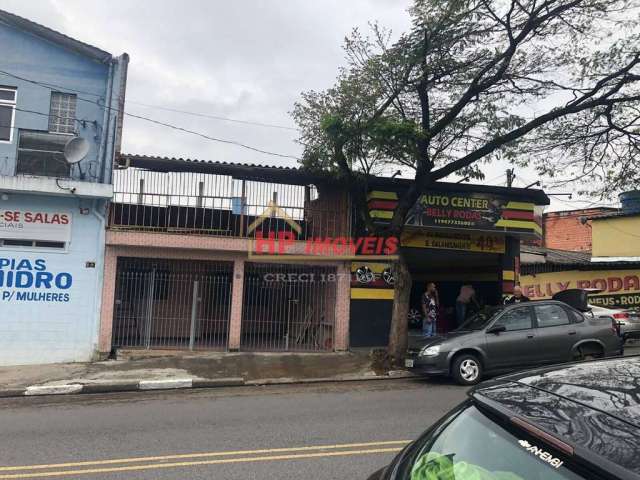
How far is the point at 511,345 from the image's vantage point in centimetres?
940

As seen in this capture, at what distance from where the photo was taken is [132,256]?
12.6 m

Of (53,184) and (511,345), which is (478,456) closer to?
(511,345)

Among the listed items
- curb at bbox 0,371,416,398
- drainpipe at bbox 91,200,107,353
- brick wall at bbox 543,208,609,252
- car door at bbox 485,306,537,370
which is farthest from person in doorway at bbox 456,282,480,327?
brick wall at bbox 543,208,609,252

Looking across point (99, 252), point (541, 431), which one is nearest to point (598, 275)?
point (99, 252)

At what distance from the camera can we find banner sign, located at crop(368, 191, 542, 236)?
1366 cm

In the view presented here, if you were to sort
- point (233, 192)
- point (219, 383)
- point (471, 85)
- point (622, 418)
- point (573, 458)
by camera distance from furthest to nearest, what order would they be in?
point (233, 192)
point (471, 85)
point (219, 383)
point (622, 418)
point (573, 458)

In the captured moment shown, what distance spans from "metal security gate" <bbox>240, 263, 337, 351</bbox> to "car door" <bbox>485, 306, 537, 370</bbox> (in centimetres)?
508

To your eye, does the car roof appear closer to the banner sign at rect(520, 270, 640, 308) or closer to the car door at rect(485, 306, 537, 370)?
the car door at rect(485, 306, 537, 370)

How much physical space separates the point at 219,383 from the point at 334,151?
560 centimetres

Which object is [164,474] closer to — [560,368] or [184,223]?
[560,368]

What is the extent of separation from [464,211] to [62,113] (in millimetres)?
10870

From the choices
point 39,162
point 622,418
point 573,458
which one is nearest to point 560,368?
point 622,418

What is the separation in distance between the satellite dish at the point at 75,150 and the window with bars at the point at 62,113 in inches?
31.6

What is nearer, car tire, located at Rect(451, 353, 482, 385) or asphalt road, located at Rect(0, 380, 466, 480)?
asphalt road, located at Rect(0, 380, 466, 480)
